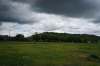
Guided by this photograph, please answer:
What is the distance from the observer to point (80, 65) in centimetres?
3956

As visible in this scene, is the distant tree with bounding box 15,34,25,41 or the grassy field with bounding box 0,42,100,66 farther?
the distant tree with bounding box 15,34,25,41

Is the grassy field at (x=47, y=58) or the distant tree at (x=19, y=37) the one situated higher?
the distant tree at (x=19, y=37)

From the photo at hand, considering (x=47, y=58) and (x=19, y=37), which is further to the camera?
(x=19, y=37)

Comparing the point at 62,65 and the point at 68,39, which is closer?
the point at 62,65

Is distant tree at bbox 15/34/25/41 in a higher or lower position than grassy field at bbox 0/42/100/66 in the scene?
higher

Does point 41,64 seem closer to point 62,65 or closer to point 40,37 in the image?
point 62,65

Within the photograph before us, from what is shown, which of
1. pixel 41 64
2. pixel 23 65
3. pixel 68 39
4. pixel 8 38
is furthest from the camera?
pixel 68 39

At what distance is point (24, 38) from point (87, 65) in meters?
108

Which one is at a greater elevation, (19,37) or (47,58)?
(19,37)

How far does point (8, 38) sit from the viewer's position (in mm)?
133750

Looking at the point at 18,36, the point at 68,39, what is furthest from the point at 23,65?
the point at 68,39

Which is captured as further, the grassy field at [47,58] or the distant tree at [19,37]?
the distant tree at [19,37]

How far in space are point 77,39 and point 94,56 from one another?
4224 inches

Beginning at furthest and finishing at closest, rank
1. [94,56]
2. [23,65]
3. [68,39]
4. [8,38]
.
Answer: [68,39] → [8,38] → [94,56] → [23,65]
